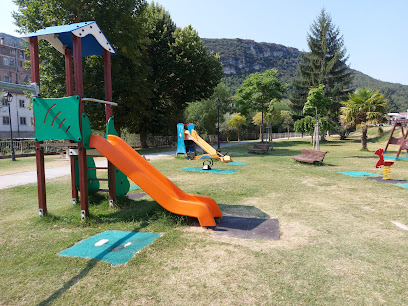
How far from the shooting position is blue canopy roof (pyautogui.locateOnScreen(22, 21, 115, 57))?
5.21 meters

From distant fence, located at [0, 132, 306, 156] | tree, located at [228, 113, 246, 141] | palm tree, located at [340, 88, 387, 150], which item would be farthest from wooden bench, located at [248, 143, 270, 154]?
tree, located at [228, 113, 246, 141]

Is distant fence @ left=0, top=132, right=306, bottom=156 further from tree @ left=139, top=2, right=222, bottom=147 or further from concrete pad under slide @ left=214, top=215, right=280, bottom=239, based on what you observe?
concrete pad under slide @ left=214, top=215, right=280, bottom=239

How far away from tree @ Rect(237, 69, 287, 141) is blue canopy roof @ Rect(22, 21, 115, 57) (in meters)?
25.0

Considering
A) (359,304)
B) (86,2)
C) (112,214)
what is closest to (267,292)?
(359,304)

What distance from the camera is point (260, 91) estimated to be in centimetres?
3058

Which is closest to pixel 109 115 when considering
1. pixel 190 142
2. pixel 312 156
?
pixel 312 156

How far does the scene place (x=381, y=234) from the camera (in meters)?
4.71

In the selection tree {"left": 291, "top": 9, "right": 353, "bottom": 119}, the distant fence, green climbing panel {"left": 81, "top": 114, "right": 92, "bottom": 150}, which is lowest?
the distant fence

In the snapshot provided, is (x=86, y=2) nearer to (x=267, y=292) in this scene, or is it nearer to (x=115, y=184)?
(x=115, y=184)

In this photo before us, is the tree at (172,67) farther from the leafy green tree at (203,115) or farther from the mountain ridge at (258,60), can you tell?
the mountain ridge at (258,60)

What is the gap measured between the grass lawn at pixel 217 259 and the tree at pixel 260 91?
971 inches

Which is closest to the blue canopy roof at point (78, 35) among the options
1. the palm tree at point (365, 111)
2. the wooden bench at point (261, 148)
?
the wooden bench at point (261, 148)

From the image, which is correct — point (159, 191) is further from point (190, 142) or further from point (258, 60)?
point (258, 60)

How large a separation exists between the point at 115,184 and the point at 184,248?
3.22m
